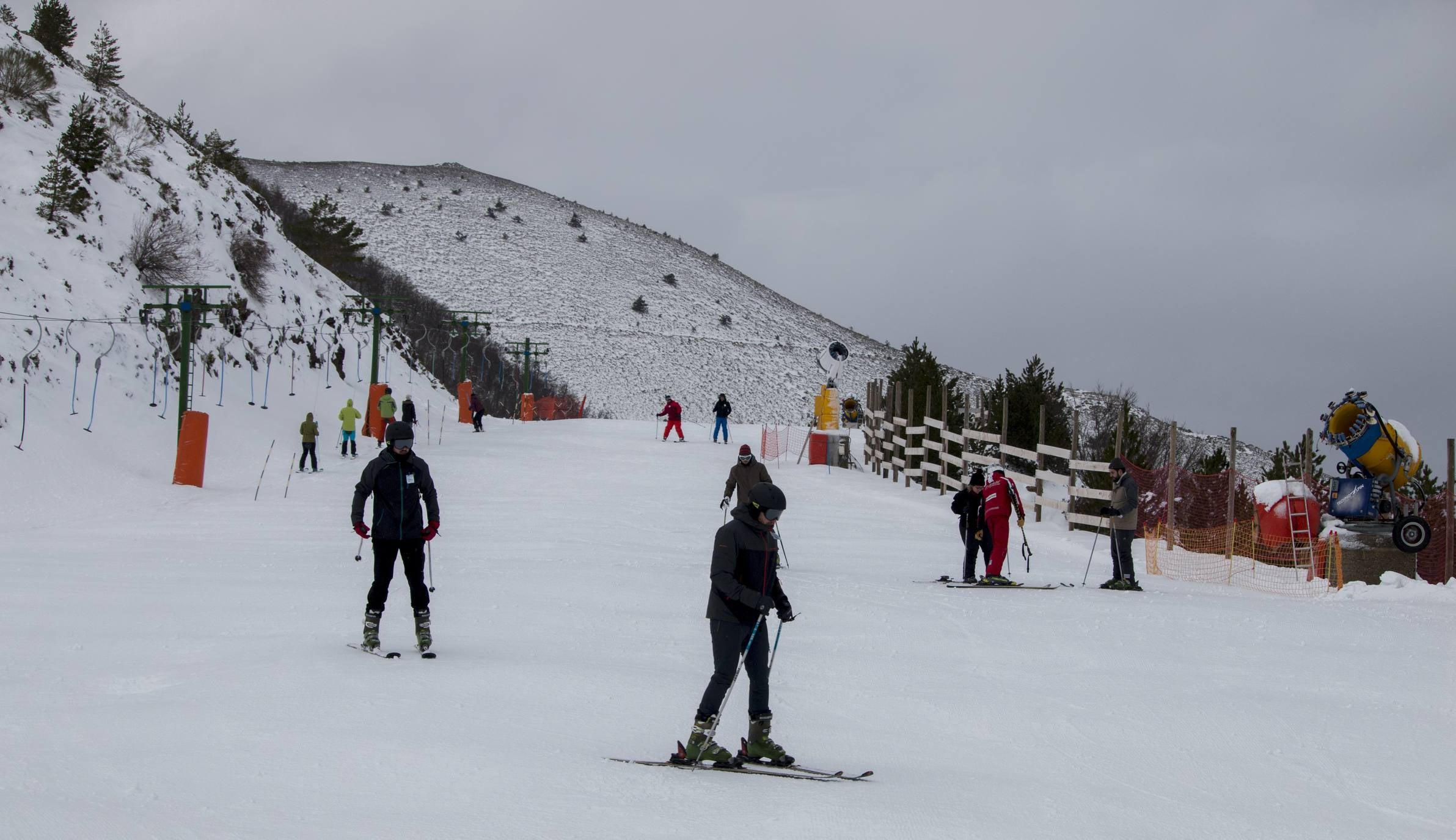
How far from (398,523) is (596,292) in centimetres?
11447

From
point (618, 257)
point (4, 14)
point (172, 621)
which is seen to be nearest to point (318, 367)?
point (4, 14)

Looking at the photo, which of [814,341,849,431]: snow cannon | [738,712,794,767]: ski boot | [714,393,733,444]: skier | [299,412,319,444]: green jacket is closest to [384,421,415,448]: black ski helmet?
[738,712,794,767]: ski boot

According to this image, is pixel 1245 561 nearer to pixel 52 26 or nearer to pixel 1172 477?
pixel 1172 477

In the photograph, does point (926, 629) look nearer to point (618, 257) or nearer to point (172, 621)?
point (172, 621)

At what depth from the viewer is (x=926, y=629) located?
11953 millimetres

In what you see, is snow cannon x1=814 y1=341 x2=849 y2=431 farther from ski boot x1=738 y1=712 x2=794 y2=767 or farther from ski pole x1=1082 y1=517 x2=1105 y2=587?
ski boot x1=738 y1=712 x2=794 y2=767

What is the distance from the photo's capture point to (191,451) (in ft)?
80.3

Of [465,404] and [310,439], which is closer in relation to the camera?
[310,439]

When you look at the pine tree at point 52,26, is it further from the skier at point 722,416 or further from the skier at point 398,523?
the skier at point 398,523

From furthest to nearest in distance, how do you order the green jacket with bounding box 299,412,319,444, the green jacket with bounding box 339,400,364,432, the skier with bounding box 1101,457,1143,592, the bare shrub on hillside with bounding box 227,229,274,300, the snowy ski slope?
the bare shrub on hillside with bounding box 227,229,274,300
the green jacket with bounding box 339,400,364,432
the green jacket with bounding box 299,412,319,444
the skier with bounding box 1101,457,1143,592
the snowy ski slope

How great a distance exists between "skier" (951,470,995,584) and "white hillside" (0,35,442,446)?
64.2 feet

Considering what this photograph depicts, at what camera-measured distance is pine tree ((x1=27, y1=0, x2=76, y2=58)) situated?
183 feet

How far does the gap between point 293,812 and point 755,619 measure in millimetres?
2702

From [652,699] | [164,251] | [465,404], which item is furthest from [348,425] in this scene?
[652,699]
